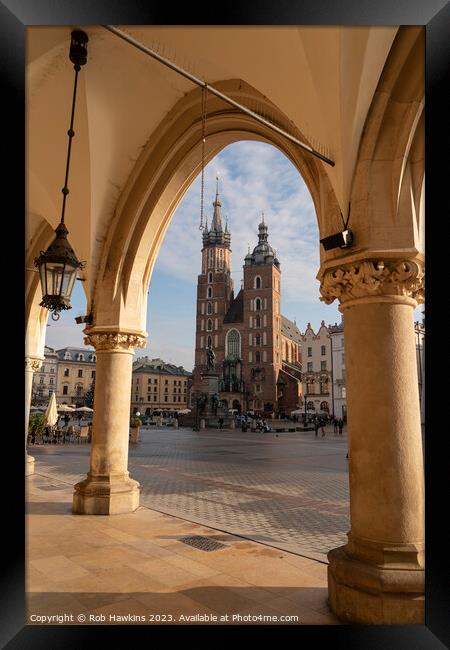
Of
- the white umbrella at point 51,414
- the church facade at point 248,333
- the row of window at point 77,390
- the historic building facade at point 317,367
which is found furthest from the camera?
the church facade at point 248,333

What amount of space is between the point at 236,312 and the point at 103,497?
2950 inches

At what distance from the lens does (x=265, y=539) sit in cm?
616

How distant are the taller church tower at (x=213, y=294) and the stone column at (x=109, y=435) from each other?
6869 cm

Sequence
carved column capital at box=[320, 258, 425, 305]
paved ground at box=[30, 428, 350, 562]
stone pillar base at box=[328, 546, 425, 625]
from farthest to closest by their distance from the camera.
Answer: paved ground at box=[30, 428, 350, 562] → carved column capital at box=[320, 258, 425, 305] → stone pillar base at box=[328, 546, 425, 625]

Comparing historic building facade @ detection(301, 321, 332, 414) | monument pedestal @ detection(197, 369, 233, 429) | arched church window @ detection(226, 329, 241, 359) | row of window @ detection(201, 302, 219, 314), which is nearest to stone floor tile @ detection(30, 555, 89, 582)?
monument pedestal @ detection(197, 369, 233, 429)

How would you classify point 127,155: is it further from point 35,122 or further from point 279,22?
point 279,22

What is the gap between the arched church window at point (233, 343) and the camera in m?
76.6

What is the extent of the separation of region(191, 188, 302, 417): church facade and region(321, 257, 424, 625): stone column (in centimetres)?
5958

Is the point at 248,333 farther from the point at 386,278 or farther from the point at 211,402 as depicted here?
the point at 386,278

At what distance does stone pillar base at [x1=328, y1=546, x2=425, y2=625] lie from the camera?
340 centimetres

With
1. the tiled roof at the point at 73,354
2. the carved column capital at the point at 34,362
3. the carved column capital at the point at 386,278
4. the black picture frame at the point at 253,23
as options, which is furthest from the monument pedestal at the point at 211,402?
the black picture frame at the point at 253,23

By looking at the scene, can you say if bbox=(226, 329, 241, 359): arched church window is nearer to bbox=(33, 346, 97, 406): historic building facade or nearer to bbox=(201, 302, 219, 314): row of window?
bbox=(201, 302, 219, 314): row of window

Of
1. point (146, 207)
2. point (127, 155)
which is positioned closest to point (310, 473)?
point (146, 207)

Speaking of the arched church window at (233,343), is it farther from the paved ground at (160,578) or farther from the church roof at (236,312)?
the paved ground at (160,578)
